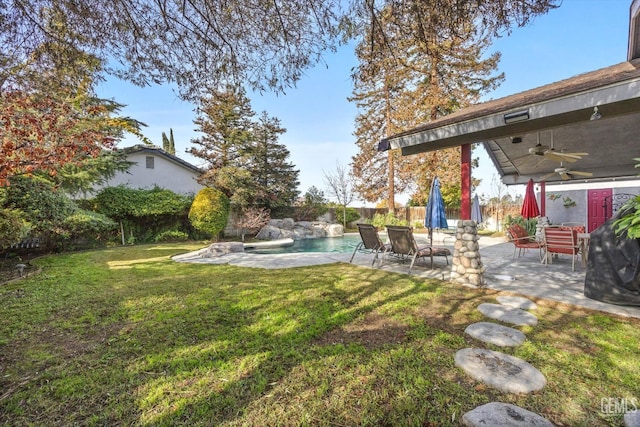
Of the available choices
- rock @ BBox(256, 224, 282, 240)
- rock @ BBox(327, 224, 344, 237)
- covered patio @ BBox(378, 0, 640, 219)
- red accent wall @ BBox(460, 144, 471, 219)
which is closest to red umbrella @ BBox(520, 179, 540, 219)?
covered patio @ BBox(378, 0, 640, 219)

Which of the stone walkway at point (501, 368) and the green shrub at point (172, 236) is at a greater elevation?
the green shrub at point (172, 236)

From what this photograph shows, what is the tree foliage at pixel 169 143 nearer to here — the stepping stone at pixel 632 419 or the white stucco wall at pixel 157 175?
the white stucco wall at pixel 157 175

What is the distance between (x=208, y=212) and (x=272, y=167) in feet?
23.1

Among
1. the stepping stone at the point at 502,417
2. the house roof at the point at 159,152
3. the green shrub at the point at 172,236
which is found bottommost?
the stepping stone at the point at 502,417

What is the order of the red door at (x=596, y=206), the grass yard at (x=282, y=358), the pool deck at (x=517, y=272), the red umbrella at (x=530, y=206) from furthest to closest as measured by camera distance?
1. the red door at (x=596, y=206)
2. the red umbrella at (x=530, y=206)
3. the pool deck at (x=517, y=272)
4. the grass yard at (x=282, y=358)

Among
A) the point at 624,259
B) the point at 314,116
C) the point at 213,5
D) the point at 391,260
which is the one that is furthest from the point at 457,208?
the point at 213,5

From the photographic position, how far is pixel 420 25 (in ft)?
11.3

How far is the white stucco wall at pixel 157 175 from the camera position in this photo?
1614 centimetres

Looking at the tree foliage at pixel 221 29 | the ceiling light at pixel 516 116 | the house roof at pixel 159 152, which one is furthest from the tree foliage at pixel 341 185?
the tree foliage at pixel 221 29

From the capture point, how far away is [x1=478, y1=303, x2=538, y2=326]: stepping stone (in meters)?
3.40

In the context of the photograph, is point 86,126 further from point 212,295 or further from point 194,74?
point 212,295

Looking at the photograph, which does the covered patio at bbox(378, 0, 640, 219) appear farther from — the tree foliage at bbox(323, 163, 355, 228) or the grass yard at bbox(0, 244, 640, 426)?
the tree foliage at bbox(323, 163, 355, 228)

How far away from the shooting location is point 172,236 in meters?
14.1

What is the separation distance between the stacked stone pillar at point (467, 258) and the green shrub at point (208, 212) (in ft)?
35.7
